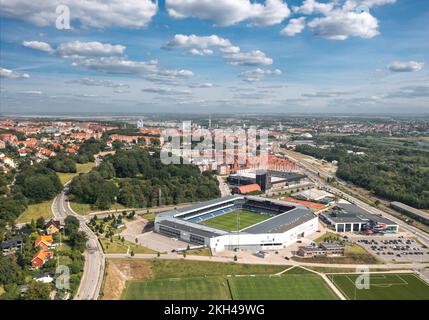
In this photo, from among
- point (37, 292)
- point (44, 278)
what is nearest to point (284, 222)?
point (44, 278)

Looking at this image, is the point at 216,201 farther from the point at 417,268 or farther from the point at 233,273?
the point at 417,268

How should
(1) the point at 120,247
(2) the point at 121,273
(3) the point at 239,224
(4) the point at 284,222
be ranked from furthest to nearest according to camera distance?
(3) the point at 239,224 < (4) the point at 284,222 < (1) the point at 120,247 < (2) the point at 121,273

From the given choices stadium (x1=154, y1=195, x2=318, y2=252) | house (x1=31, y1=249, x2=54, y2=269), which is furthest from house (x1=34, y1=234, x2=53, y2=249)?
stadium (x1=154, y1=195, x2=318, y2=252)

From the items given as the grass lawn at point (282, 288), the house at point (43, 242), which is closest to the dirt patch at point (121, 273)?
the house at point (43, 242)

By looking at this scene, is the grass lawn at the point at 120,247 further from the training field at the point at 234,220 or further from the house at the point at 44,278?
the training field at the point at 234,220

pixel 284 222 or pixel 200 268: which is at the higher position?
pixel 284 222

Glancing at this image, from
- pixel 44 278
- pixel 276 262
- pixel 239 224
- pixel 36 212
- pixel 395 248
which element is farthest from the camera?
pixel 36 212

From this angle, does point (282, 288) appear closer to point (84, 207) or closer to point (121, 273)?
point (121, 273)
